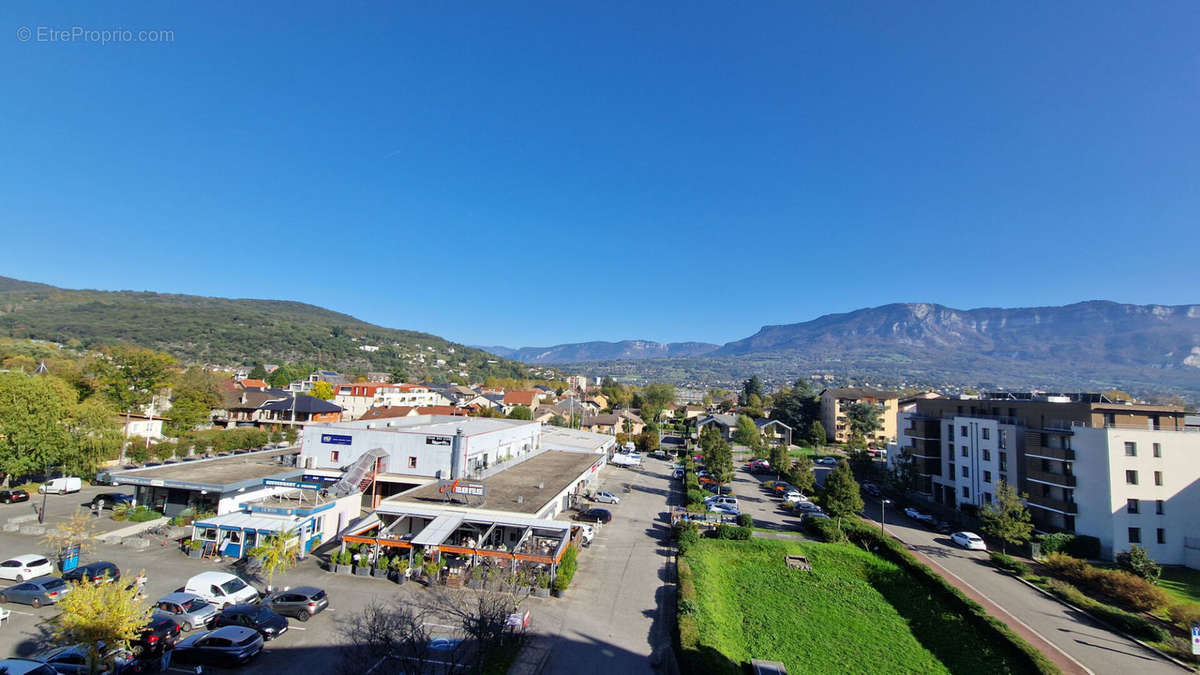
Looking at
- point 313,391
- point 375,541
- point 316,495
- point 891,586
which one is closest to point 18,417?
point 316,495

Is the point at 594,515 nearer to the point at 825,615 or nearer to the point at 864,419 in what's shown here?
the point at 825,615

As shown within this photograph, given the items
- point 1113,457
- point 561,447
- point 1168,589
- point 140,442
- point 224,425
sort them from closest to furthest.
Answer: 1. point 1168,589
2. point 1113,457
3. point 140,442
4. point 561,447
5. point 224,425

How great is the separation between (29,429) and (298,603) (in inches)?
1213

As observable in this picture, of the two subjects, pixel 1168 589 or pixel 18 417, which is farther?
pixel 18 417

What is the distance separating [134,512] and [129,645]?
19.3 metres

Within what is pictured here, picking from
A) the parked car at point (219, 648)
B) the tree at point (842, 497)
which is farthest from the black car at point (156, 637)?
the tree at point (842, 497)

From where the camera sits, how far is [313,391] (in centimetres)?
9338

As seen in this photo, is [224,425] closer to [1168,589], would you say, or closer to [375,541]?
[375,541]

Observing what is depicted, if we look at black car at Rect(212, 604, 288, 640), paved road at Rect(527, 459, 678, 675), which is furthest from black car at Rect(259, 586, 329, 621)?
paved road at Rect(527, 459, 678, 675)

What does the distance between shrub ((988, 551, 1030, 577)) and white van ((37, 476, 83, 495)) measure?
58473mm

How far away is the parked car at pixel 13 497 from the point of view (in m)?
33.0

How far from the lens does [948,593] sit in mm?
24516

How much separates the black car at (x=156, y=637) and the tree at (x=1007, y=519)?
40055 millimetres

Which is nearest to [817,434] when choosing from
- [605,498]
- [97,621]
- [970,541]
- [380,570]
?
[970,541]
